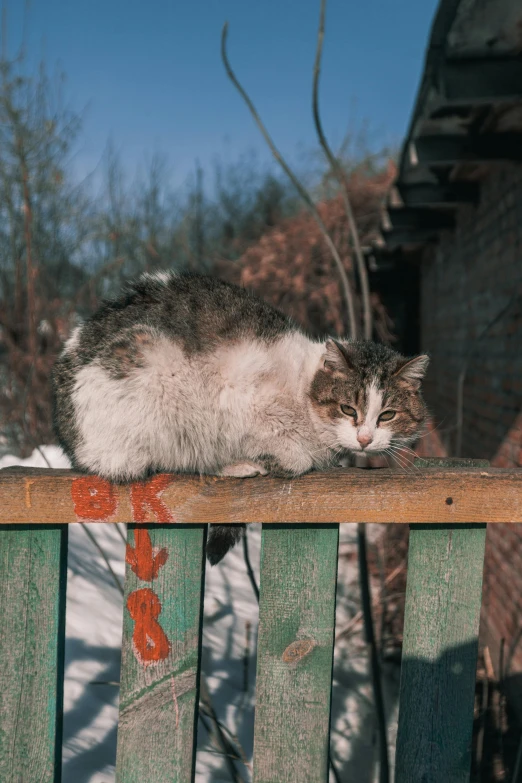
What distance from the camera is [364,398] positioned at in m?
1.91

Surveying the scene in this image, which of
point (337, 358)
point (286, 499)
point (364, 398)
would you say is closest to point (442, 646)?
point (286, 499)

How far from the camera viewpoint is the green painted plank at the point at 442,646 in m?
1.33

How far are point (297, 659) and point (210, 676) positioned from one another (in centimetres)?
288

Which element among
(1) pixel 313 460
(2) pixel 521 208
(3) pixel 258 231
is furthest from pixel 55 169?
(1) pixel 313 460

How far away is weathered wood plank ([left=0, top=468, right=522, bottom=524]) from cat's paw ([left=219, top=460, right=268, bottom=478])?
33cm

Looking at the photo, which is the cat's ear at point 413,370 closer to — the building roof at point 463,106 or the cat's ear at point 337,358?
the cat's ear at point 337,358

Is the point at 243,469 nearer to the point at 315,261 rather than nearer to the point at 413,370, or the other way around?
the point at 413,370

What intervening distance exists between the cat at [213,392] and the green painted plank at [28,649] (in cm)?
23

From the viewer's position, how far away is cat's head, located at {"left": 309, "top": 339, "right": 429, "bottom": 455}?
1.87 metres

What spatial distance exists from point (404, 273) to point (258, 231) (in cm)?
243

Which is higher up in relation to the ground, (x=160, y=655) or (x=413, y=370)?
(x=413, y=370)

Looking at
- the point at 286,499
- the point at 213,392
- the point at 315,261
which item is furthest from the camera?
the point at 315,261

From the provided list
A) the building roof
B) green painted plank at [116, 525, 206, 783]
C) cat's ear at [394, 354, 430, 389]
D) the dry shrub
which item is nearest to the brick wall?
the building roof

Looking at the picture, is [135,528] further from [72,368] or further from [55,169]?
[55,169]
